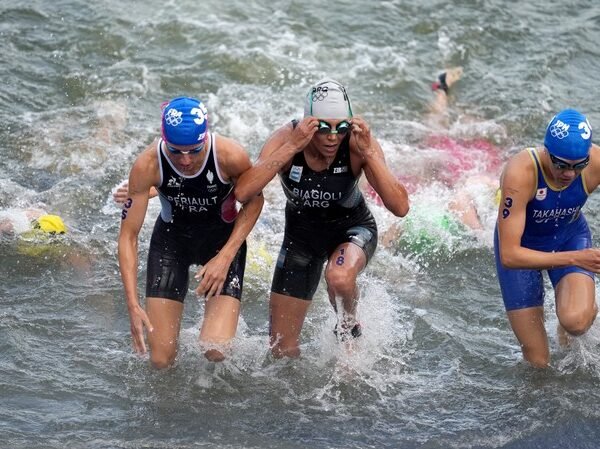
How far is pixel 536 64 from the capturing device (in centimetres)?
1571

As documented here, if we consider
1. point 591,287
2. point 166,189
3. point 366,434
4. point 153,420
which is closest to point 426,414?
point 366,434

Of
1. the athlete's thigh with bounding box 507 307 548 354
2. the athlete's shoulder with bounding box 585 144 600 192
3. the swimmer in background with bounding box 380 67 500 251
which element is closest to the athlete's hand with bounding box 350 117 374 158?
the athlete's shoulder with bounding box 585 144 600 192

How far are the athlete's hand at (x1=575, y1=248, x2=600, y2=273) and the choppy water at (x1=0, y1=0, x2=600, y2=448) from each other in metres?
1.31

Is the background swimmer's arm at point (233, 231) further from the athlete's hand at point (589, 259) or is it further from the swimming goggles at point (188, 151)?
the athlete's hand at point (589, 259)

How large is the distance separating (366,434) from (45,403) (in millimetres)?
2509

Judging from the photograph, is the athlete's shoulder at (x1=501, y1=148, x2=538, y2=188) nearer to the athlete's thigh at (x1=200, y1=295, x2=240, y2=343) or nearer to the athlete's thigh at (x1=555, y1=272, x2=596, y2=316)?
the athlete's thigh at (x1=555, y1=272, x2=596, y2=316)

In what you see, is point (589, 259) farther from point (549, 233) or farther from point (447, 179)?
point (447, 179)

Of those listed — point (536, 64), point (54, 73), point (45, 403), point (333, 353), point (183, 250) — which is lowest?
point (45, 403)

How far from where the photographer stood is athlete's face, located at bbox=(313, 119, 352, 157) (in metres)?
7.14

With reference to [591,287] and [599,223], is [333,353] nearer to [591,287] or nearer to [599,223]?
[591,287]

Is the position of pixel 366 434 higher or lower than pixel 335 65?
lower

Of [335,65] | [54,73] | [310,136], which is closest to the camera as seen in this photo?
[310,136]

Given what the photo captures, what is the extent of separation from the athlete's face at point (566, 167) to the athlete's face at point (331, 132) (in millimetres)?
1518

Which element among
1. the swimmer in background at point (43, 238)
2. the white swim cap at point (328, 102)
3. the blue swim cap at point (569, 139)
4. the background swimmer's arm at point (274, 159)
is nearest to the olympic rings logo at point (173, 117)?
the background swimmer's arm at point (274, 159)
